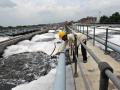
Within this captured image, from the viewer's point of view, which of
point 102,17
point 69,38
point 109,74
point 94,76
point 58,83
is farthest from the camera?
point 102,17

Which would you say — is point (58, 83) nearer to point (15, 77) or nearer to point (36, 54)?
point (15, 77)

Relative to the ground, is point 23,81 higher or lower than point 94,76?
lower

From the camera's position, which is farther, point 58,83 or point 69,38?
point 69,38

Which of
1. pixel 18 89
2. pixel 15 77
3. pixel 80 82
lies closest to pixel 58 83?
pixel 80 82

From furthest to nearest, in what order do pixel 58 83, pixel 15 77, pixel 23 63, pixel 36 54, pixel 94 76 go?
pixel 36 54, pixel 23 63, pixel 15 77, pixel 94 76, pixel 58 83

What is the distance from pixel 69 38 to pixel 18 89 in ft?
7.48

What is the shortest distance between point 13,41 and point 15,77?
472 inches

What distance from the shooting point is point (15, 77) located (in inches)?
354

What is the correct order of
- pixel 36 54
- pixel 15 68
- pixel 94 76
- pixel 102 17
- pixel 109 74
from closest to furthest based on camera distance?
pixel 109 74
pixel 94 76
pixel 15 68
pixel 36 54
pixel 102 17

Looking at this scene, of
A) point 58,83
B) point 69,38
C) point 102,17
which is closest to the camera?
point 58,83

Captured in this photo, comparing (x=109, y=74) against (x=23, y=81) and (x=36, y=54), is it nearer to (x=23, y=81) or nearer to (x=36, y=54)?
(x=23, y=81)

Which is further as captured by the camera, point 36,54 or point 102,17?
point 102,17

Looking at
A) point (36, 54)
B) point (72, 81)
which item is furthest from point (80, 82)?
point (36, 54)

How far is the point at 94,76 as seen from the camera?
223 inches
